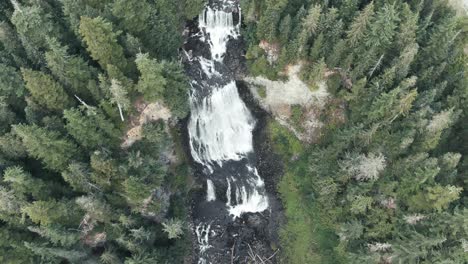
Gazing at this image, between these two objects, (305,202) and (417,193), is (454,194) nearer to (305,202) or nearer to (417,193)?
(417,193)

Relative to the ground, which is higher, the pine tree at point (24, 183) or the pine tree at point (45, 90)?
the pine tree at point (45, 90)

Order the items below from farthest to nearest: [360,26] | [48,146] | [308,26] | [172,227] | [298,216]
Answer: [298,216] → [308,26] → [360,26] → [172,227] → [48,146]

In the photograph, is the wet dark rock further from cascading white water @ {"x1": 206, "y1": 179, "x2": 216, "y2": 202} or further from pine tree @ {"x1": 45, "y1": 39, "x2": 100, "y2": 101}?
pine tree @ {"x1": 45, "y1": 39, "x2": 100, "y2": 101}

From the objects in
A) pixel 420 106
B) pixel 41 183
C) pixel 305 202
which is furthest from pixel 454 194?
pixel 41 183

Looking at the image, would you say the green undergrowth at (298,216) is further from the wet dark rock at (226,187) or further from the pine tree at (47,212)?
the pine tree at (47,212)

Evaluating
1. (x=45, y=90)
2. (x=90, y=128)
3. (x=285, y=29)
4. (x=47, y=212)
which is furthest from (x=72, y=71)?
(x=285, y=29)

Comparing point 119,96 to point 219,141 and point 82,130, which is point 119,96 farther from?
point 219,141

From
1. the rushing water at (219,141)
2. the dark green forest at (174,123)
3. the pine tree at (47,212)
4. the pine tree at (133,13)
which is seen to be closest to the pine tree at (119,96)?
the dark green forest at (174,123)
